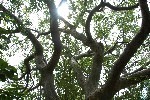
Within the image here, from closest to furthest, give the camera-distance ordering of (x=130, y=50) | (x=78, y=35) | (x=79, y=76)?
(x=130, y=50)
(x=79, y=76)
(x=78, y=35)

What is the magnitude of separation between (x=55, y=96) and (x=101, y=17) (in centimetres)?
575

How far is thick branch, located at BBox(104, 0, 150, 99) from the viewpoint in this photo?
5770mm

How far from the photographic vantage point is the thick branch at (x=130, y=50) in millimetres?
5770

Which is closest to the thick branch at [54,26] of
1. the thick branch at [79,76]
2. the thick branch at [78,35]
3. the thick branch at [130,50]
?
the thick branch at [79,76]

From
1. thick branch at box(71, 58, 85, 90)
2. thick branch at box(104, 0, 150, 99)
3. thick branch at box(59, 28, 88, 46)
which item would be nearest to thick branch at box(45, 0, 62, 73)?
thick branch at box(71, 58, 85, 90)

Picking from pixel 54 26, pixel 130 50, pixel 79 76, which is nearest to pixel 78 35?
pixel 79 76

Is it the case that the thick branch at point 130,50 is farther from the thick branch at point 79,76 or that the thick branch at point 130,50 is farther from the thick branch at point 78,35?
the thick branch at point 78,35

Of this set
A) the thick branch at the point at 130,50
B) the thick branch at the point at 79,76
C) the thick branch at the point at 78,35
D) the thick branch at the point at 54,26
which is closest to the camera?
the thick branch at the point at 130,50

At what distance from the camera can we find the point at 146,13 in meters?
5.75

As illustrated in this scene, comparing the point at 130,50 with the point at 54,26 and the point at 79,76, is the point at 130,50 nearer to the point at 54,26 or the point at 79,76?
the point at 54,26

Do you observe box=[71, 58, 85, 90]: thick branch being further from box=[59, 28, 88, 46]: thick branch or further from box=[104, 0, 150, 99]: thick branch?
box=[104, 0, 150, 99]: thick branch

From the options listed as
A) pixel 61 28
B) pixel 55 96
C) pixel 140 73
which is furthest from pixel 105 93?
pixel 61 28

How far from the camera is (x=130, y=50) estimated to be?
607 centimetres

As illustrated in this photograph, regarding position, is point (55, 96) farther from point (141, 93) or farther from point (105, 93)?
point (141, 93)
